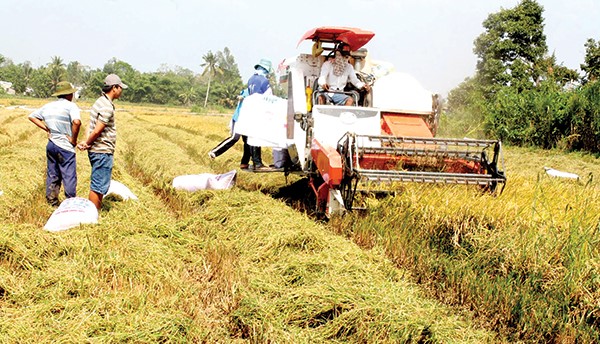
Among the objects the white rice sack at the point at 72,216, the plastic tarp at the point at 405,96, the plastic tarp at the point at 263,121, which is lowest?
the white rice sack at the point at 72,216

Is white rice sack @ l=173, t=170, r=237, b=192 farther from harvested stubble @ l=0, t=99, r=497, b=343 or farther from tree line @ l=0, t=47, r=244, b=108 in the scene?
tree line @ l=0, t=47, r=244, b=108

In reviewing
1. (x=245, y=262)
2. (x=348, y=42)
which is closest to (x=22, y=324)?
(x=245, y=262)

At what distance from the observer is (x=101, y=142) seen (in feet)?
17.4

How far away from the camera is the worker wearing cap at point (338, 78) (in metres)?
6.62

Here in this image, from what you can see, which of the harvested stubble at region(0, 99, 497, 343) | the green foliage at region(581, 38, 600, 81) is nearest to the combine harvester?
the harvested stubble at region(0, 99, 497, 343)

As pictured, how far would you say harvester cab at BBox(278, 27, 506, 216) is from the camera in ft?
16.4

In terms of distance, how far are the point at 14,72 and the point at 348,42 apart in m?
105

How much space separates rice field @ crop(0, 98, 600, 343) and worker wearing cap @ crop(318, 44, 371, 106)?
1.75 m

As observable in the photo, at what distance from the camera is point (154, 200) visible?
6.72m

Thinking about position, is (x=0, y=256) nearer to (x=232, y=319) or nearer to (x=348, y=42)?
(x=232, y=319)

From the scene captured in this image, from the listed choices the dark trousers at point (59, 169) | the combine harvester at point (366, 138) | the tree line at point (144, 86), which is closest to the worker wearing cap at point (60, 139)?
the dark trousers at point (59, 169)

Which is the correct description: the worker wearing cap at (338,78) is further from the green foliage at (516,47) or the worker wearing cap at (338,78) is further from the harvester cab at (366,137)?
the green foliage at (516,47)

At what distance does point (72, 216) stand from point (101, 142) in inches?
36.9

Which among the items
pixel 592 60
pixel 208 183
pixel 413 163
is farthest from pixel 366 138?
pixel 592 60
